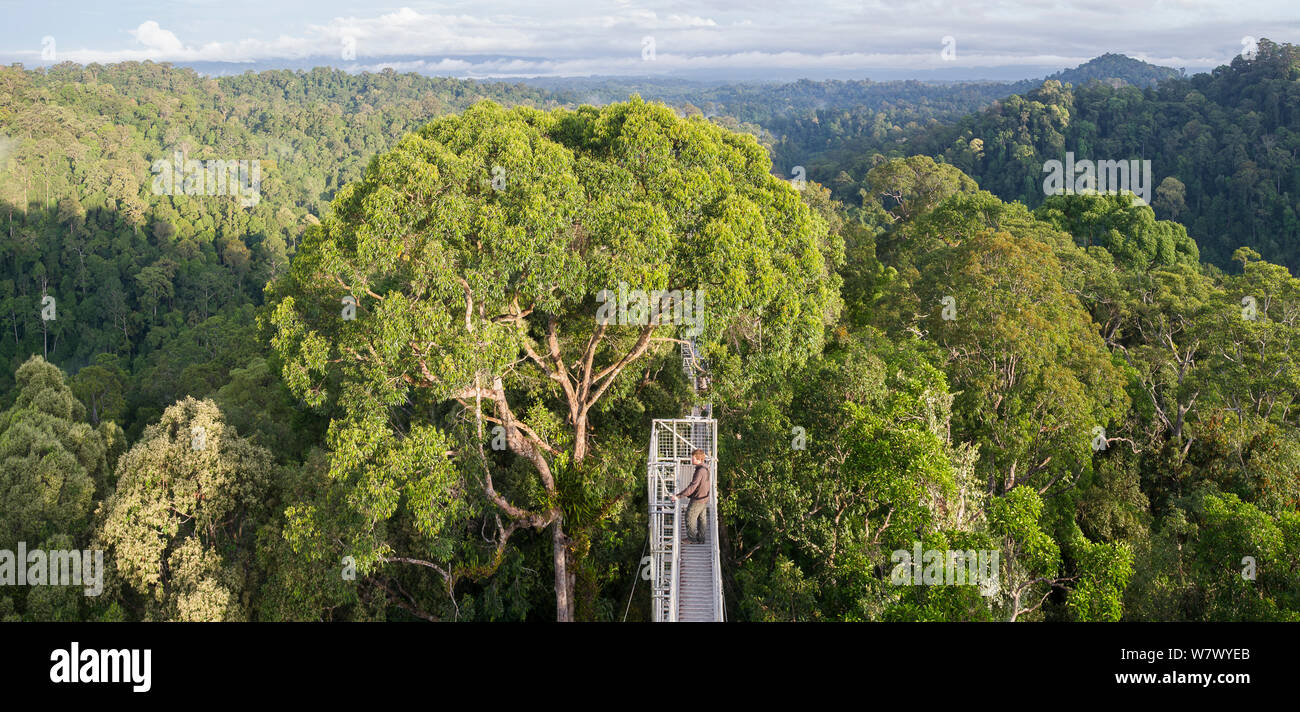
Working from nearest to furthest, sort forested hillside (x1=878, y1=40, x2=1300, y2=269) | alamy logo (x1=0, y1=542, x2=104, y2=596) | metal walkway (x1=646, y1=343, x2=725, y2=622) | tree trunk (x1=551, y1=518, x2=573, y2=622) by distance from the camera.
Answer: metal walkway (x1=646, y1=343, x2=725, y2=622), alamy logo (x1=0, y1=542, x2=104, y2=596), tree trunk (x1=551, y1=518, x2=573, y2=622), forested hillside (x1=878, y1=40, x2=1300, y2=269)

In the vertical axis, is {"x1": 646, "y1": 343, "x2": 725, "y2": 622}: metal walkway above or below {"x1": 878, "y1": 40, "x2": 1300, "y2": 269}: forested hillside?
below

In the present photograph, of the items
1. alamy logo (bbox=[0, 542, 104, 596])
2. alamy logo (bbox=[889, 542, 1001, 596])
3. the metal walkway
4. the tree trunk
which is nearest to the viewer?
alamy logo (bbox=[889, 542, 1001, 596])

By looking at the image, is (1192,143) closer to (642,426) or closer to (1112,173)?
(1112,173)

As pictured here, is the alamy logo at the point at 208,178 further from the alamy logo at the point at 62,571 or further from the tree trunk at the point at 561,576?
the tree trunk at the point at 561,576

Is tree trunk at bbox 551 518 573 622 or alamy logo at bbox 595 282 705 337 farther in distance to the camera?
tree trunk at bbox 551 518 573 622
